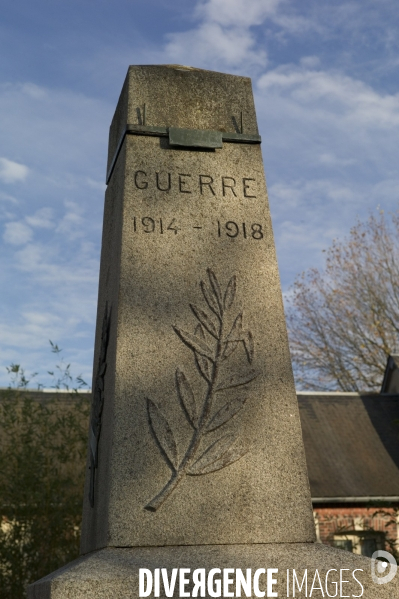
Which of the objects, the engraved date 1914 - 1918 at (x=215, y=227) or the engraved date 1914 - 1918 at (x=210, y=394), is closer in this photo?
the engraved date 1914 - 1918 at (x=210, y=394)

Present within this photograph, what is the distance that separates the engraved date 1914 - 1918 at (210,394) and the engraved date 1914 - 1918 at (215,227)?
243 millimetres

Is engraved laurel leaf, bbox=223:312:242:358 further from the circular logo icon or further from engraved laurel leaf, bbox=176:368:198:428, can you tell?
the circular logo icon

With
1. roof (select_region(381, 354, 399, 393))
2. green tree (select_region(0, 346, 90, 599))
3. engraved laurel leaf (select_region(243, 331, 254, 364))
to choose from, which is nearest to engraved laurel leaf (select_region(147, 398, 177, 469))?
engraved laurel leaf (select_region(243, 331, 254, 364))

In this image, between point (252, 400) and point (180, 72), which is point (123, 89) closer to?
point (180, 72)

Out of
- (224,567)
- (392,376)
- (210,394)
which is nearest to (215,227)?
(210,394)

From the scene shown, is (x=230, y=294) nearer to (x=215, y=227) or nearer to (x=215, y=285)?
(x=215, y=285)

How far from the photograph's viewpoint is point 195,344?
126 inches

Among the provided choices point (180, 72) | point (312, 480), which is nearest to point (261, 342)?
point (180, 72)

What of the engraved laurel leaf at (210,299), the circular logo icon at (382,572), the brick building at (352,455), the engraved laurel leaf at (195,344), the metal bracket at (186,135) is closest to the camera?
the circular logo icon at (382,572)

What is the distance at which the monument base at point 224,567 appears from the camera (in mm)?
2420

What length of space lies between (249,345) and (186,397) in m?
0.40

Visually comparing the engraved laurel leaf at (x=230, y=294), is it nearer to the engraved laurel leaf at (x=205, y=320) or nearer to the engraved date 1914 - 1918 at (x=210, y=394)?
the engraved date 1914 - 1918 at (x=210, y=394)

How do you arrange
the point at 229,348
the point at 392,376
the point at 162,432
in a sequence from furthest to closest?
the point at 392,376
the point at 229,348
the point at 162,432

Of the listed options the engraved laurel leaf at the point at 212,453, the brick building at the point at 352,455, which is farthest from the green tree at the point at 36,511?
the brick building at the point at 352,455
